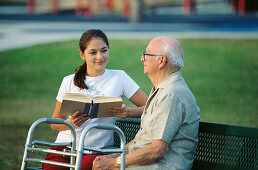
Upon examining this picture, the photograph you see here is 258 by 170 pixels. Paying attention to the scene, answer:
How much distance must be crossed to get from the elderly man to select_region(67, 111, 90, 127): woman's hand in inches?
14.8

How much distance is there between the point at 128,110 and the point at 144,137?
50cm

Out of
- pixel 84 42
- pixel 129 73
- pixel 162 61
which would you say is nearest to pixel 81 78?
pixel 84 42

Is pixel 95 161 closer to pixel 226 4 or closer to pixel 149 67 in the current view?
pixel 149 67

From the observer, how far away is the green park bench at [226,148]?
12.7ft

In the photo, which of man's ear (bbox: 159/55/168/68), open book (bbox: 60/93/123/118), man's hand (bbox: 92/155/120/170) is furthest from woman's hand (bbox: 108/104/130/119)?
man's ear (bbox: 159/55/168/68)

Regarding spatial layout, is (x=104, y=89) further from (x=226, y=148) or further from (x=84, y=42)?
(x=226, y=148)

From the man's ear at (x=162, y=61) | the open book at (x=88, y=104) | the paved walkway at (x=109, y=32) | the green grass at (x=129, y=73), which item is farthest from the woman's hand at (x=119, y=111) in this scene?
the paved walkway at (x=109, y=32)

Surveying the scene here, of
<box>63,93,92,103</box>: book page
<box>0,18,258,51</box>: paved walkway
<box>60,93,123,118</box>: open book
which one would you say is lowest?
<box>0,18,258,51</box>: paved walkway

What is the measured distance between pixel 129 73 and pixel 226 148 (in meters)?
10.2

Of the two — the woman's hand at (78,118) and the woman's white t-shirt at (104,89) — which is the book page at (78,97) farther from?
the woman's white t-shirt at (104,89)

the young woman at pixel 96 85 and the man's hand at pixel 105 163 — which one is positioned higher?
the young woman at pixel 96 85

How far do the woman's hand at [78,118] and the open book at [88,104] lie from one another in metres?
0.03

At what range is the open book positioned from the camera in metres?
3.94

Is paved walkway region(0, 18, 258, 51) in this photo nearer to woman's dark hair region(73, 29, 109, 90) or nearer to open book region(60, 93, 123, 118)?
woman's dark hair region(73, 29, 109, 90)
